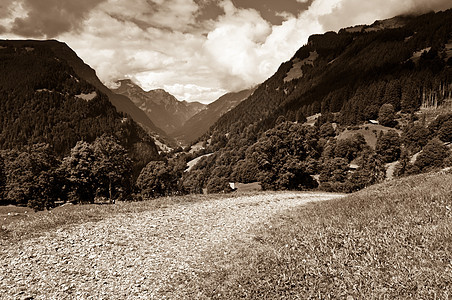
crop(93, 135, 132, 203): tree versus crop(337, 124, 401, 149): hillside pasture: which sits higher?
crop(337, 124, 401, 149): hillside pasture

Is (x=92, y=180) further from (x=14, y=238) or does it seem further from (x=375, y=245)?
(x=375, y=245)

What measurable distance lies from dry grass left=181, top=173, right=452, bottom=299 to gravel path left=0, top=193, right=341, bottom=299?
151 cm

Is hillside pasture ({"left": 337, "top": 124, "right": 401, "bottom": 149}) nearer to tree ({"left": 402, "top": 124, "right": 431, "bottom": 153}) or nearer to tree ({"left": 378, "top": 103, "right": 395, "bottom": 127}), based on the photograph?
tree ({"left": 378, "top": 103, "right": 395, "bottom": 127})

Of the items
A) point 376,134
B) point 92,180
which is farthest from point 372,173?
point 92,180

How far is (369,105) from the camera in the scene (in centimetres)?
19125

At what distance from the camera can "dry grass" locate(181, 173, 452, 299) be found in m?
6.16

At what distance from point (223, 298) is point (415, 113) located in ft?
685

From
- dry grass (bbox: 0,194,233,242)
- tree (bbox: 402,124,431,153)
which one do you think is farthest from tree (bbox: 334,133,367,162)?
dry grass (bbox: 0,194,233,242)

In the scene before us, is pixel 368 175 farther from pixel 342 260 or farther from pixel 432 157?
pixel 342 260

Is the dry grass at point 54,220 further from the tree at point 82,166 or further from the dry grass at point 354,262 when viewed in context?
the tree at point 82,166

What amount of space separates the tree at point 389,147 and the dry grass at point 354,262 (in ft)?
435

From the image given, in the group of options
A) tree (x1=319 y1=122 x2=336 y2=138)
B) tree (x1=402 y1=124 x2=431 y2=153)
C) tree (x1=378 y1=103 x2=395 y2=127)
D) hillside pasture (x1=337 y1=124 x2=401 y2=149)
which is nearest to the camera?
tree (x1=402 y1=124 x2=431 y2=153)

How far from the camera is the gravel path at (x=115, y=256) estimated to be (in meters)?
8.87

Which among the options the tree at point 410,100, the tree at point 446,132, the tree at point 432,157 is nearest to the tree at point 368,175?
the tree at point 432,157
